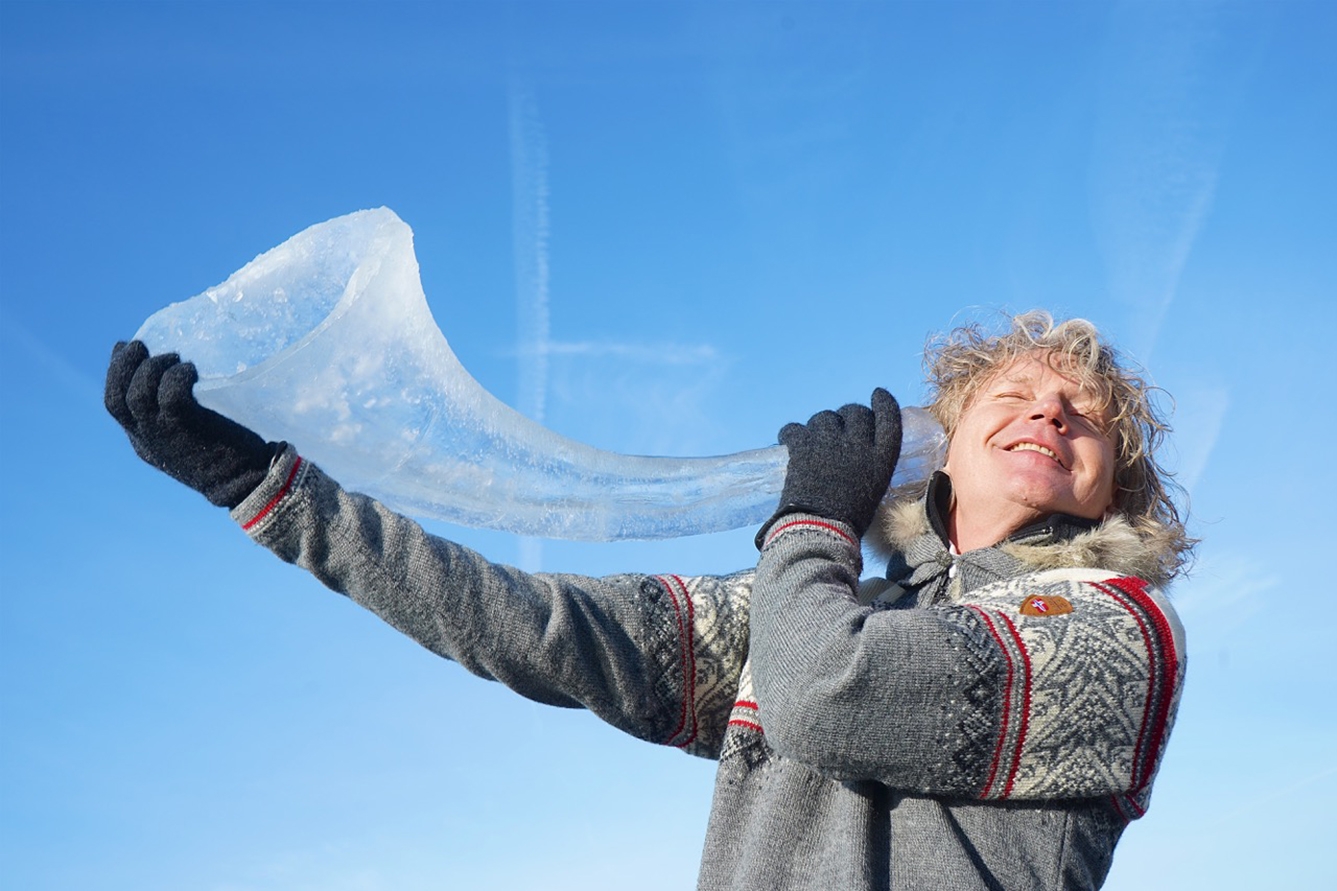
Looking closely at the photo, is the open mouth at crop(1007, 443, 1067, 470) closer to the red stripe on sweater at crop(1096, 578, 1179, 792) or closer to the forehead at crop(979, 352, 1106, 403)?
the forehead at crop(979, 352, 1106, 403)

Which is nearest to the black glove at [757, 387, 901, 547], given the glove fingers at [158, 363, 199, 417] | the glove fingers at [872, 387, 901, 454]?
the glove fingers at [872, 387, 901, 454]

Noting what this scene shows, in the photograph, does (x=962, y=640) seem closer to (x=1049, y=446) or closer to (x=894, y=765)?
(x=894, y=765)

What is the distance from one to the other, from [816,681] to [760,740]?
19.6 inches

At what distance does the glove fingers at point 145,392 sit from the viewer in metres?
3.21

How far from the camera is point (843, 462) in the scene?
3555 mm

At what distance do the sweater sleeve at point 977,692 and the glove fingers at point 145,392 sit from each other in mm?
1511

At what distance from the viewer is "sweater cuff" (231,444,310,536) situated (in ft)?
10.8

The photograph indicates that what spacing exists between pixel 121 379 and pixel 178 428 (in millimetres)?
182

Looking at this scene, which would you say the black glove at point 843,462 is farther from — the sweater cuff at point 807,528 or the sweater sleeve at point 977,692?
the sweater sleeve at point 977,692

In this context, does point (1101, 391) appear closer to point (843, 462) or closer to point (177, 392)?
point (843, 462)

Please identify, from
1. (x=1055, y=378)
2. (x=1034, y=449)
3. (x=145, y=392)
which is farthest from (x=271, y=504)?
(x=1055, y=378)

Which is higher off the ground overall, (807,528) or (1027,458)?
(1027,458)

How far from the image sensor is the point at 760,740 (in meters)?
3.46

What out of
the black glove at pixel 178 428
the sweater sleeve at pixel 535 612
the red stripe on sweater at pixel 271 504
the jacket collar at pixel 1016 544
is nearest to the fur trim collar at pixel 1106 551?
the jacket collar at pixel 1016 544
